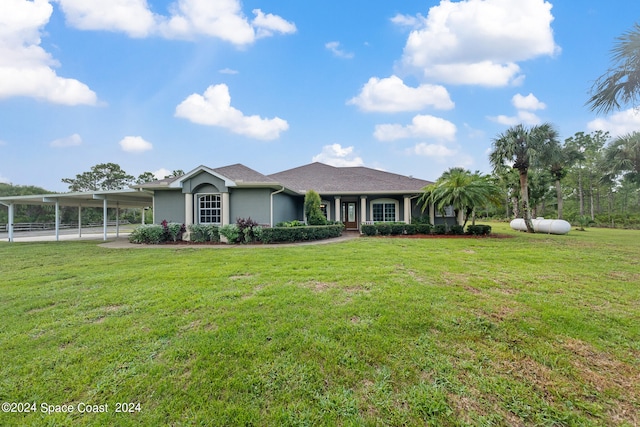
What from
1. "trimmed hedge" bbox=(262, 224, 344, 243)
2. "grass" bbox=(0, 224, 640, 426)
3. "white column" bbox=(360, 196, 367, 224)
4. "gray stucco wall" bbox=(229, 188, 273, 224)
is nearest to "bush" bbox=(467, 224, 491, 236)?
"white column" bbox=(360, 196, 367, 224)

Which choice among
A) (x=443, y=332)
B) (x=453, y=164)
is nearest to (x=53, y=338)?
(x=443, y=332)

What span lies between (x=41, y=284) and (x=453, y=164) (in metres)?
27.3

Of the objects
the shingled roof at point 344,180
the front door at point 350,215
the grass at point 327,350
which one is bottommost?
the grass at point 327,350

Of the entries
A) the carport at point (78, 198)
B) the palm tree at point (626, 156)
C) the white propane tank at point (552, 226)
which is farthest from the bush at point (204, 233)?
the palm tree at point (626, 156)

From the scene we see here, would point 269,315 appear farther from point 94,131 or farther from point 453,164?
point 453,164

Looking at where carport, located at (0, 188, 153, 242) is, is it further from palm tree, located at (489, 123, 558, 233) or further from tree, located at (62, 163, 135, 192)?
tree, located at (62, 163, 135, 192)

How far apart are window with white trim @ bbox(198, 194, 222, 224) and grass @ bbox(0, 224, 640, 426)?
27.0 ft

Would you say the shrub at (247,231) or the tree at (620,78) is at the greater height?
the tree at (620,78)

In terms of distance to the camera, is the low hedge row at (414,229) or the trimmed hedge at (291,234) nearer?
the trimmed hedge at (291,234)

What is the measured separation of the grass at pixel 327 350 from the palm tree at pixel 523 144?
12.5m

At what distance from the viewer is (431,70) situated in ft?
48.2

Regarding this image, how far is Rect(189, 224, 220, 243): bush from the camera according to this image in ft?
40.5

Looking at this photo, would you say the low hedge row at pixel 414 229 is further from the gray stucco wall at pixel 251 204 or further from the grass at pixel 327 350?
the grass at pixel 327 350

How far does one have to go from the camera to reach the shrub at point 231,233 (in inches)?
465
